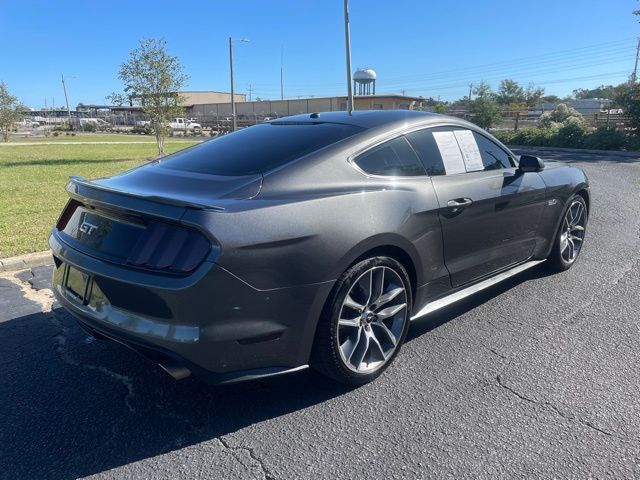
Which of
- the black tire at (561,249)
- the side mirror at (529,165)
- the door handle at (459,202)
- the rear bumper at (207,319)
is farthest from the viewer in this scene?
the black tire at (561,249)

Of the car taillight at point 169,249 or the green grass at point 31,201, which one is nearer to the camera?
the car taillight at point 169,249

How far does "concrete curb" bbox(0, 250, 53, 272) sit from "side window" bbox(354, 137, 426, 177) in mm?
4006

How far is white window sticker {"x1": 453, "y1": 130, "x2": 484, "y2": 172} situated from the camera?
3.65 meters

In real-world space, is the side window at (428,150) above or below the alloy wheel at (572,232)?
above

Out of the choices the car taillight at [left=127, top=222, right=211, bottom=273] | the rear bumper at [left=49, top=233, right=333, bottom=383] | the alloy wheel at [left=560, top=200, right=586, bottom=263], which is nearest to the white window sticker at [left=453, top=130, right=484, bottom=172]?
the alloy wheel at [left=560, top=200, right=586, bottom=263]

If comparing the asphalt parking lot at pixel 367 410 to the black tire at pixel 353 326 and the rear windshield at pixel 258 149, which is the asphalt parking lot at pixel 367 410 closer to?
the black tire at pixel 353 326

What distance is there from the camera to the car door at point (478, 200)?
334cm

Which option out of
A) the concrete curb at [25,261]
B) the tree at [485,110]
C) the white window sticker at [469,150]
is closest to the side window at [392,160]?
the white window sticker at [469,150]

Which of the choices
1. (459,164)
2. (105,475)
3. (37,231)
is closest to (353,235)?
(459,164)

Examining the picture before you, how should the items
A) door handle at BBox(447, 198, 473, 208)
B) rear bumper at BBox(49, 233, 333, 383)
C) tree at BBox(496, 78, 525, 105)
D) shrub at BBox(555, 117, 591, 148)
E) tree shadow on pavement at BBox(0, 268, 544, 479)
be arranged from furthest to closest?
tree at BBox(496, 78, 525, 105), shrub at BBox(555, 117, 591, 148), door handle at BBox(447, 198, 473, 208), tree shadow on pavement at BBox(0, 268, 544, 479), rear bumper at BBox(49, 233, 333, 383)

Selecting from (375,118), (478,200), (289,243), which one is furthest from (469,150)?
(289,243)

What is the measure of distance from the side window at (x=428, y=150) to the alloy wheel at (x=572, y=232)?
193cm

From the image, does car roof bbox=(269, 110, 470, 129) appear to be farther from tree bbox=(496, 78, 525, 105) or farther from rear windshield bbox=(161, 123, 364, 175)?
tree bbox=(496, 78, 525, 105)

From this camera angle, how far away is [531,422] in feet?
8.45
